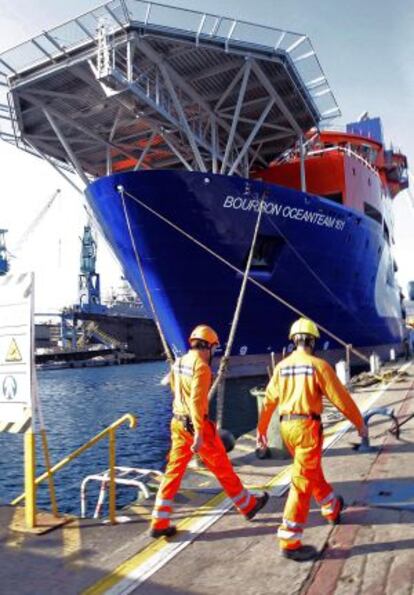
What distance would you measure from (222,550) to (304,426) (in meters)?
1.26

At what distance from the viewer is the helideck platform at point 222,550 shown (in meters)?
3.59

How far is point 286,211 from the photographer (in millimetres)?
18297

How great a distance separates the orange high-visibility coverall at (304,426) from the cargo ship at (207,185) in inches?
391

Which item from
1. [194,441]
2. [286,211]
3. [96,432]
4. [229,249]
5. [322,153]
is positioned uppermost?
[322,153]

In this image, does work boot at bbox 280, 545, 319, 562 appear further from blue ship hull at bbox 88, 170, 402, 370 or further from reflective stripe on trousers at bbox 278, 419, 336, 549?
blue ship hull at bbox 88, 170, 402, 370

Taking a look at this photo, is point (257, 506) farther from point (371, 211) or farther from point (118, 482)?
point (371, 211)

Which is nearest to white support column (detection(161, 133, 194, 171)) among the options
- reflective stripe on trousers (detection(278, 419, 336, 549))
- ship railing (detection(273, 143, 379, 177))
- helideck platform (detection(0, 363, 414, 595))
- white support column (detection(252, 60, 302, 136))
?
white support column (detection(252, 60, 302, 136))

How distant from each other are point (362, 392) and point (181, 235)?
775cm

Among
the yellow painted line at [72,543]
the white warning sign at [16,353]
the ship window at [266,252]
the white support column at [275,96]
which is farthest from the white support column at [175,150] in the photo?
the yellow painted line at [72,543]

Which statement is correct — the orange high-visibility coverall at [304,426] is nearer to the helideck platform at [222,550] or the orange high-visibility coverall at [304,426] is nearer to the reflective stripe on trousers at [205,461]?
the helideck platform at [222,550]

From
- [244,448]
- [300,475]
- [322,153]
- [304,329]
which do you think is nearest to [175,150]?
[322,153]

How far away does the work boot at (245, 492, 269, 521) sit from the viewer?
Answer: 4812 mm

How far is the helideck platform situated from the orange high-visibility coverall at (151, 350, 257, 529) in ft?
0.85

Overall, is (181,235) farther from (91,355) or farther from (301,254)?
(91,355)
